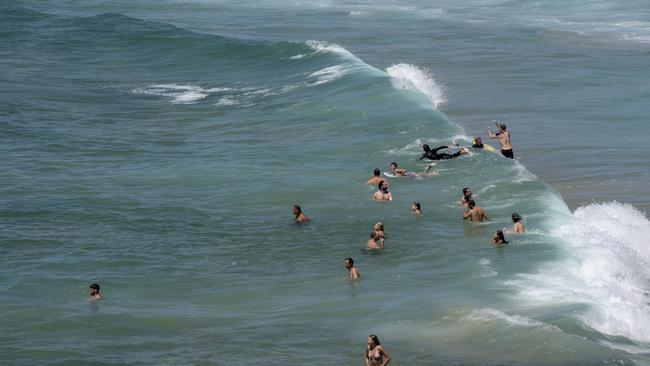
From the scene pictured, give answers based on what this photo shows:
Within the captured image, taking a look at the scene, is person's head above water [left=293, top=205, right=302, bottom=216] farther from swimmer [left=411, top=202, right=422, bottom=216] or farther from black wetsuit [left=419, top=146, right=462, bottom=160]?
black wetsuit [left=419, top=146, right=462, bottom=160]

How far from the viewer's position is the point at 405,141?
37500mm

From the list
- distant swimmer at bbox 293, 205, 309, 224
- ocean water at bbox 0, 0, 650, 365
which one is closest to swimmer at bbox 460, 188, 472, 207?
ocean water at bbox 0, 0, 650, 365

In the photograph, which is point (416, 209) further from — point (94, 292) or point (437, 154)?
point (94, 292)

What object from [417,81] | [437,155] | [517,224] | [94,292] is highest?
[417,81]

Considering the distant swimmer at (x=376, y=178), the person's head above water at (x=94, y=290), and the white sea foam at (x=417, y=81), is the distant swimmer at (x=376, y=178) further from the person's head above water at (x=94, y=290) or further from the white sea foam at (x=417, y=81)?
the white sea foam at (x=417, y=81)

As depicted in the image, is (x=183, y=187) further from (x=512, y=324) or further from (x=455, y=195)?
(x=512, y=324)

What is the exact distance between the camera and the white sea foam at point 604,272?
21.2m

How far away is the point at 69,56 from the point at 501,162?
3323 centimetres

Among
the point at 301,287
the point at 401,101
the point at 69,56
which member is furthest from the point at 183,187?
the point at 69,56

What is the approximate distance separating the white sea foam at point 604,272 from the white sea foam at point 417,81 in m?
17.4

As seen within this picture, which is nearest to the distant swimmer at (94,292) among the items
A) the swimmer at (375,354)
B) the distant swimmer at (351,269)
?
the distant swimmer at (351,269)

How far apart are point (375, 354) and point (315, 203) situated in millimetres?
12790

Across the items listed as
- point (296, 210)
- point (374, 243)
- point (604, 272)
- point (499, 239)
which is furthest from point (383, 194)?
point (604, 272)

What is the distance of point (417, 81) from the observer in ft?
164
